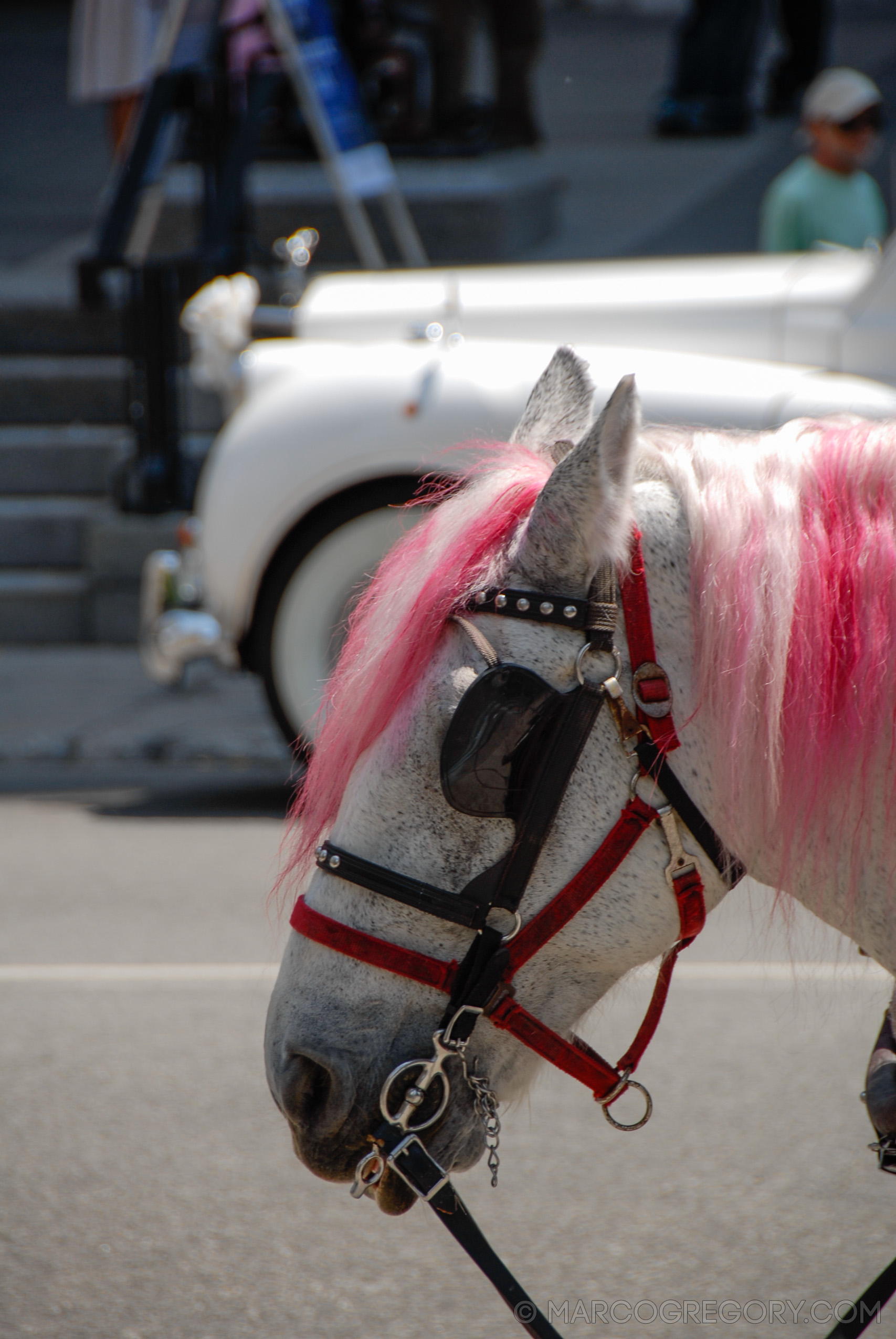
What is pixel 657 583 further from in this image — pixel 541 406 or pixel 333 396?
pixel 333 396

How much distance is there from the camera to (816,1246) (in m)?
2.56

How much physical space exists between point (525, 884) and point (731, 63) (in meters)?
12.4

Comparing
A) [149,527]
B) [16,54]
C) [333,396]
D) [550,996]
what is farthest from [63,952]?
[16,54]

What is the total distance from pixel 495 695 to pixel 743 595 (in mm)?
259

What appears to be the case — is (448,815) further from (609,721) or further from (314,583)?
(314,583)

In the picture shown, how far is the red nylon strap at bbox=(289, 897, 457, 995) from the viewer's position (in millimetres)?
1459

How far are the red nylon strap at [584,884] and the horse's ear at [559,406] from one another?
1.40ft

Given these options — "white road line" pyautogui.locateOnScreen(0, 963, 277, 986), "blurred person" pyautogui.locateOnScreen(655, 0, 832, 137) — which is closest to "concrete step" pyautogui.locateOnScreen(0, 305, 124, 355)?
"white road line" pyautogui.locateOnScreen(0, 963, 277, 986)

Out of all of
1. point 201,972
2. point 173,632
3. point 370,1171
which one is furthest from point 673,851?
point 173,632

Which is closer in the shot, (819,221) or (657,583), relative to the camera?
(657,583)

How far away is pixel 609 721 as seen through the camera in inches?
54.9

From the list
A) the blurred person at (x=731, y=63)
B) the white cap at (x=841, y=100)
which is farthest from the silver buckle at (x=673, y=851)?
the blurred person at (x=731, y=63)

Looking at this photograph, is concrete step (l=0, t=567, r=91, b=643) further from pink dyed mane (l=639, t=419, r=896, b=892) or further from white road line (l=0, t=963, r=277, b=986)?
pink dyed mane (l=639, t=419, r=896, b=892)

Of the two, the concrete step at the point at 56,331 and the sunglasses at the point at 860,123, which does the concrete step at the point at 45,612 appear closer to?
the concrete step at the point at 56,331
